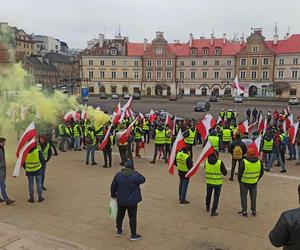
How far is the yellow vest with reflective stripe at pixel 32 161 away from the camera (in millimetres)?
8930

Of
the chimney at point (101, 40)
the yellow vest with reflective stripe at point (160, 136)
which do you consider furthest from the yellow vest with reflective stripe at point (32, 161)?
the chimney at point (101, 40)

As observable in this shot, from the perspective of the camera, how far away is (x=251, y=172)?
318 inches

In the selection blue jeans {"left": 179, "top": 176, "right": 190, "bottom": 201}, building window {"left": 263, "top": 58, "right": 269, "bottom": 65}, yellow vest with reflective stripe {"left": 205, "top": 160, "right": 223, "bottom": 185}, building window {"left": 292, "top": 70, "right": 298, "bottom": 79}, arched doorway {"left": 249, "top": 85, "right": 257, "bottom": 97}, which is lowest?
blue jeans {"left": 179, "top": 176, "right": 190, "bottom": 201}

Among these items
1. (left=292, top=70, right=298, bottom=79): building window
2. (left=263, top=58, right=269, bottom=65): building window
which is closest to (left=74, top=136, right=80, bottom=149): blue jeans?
(left=263, top=58, right=269, bottom=65): building window

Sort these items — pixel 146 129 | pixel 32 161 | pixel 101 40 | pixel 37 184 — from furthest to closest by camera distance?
pixel 101 40, pixel 146 129, pixel 37 184, pixel 32 161

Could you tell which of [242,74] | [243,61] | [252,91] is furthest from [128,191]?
[242,74]

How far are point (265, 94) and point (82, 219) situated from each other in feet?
213

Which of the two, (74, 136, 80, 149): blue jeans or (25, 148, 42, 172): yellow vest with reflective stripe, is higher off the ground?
(25, 148, 42, 172): yellow vest with reflective stripe

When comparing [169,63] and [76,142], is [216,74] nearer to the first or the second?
[169,63]

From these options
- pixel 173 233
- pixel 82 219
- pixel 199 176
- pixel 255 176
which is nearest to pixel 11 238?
pixel 82 219

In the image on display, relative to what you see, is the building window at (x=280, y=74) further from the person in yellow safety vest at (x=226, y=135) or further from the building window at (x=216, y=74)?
the person in yellow safety vest at (x=226, y=135)

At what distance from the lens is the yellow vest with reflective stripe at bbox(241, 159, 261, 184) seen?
8.06 metres

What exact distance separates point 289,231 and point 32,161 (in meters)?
7.04

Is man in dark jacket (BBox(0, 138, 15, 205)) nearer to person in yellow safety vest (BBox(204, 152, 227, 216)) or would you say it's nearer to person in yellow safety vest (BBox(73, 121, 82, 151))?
Result: person in yellow safety vest (BBox(204, 152, 227, 216))
